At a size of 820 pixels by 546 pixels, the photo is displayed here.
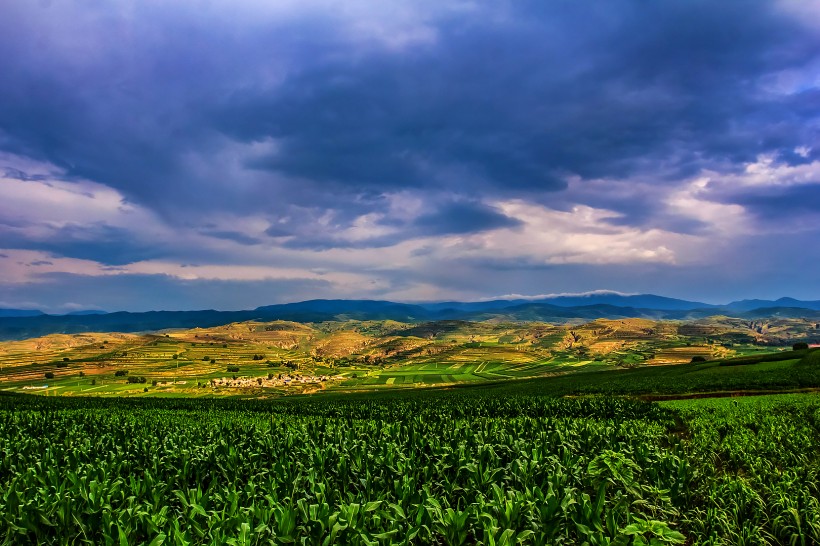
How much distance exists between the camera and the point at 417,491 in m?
10.4

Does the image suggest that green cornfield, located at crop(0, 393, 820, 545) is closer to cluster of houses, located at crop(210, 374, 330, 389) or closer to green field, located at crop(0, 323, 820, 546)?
green field, located at crop(0, 323, 820, 546)

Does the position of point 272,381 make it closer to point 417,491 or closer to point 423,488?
point 417,491

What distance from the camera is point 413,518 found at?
912cm

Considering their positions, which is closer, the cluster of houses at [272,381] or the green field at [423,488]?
the green field at [423,488]

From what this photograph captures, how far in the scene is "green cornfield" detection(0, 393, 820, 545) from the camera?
816 cm

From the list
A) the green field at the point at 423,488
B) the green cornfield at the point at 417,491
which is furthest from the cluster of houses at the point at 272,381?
the green cornfield at the point at 417,491

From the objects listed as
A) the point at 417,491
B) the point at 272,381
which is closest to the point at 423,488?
the point at 417,491

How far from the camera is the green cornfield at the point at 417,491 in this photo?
816 centimetres

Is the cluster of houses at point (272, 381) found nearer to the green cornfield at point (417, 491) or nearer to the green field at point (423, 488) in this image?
the green field at point (423, 488)

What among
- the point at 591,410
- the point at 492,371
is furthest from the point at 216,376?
the point at 591,410

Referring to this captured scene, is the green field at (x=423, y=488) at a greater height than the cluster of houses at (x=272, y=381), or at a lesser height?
greater

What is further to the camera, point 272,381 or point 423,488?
point 272,381

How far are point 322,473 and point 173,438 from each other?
10732 millimetres

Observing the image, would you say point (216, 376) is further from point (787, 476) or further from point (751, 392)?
point (787, 476)
